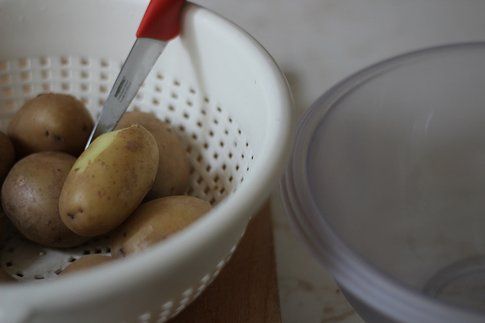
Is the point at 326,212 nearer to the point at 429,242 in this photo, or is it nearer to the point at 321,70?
the point at 429,242

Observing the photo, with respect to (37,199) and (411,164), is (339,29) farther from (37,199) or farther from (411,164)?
(37,199)

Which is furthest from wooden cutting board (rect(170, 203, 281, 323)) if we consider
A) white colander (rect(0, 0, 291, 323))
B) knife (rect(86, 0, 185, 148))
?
knife (rect(86, 0, 185, 148))

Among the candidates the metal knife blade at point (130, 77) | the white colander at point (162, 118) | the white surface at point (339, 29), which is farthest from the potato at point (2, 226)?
the white surface at point (339, 29)

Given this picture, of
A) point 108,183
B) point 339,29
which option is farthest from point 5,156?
point 339,29

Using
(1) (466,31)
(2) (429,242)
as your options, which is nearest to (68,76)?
(2) (429,242)

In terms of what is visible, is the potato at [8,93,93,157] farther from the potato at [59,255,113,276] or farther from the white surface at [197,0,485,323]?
the white surface at [197,0,485,323]
